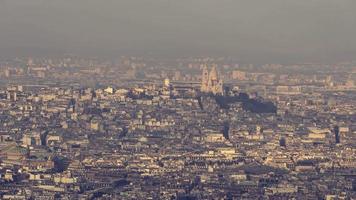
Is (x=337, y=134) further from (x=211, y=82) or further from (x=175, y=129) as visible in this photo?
(x=211, y=82)

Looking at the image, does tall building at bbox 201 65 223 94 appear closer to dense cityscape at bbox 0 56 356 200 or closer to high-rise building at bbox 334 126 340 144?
dense cityscape at bbox 0 56 356 200

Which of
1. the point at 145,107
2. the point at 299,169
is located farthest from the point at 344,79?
the point at 299,169

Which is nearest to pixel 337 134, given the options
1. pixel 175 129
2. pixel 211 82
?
pixel 175 129

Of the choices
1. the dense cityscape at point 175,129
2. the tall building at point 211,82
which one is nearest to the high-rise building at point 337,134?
the dense cityscape at point 175,129

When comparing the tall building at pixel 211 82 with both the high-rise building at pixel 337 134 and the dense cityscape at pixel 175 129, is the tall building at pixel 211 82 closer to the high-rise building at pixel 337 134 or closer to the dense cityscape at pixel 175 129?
the dense cityscape at pixel 175 129

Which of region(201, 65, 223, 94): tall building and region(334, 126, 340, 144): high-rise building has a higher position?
region(201, 65, 223, 94): tall building

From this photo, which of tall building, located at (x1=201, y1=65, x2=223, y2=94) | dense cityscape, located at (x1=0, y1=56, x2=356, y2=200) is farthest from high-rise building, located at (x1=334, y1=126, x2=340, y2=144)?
tall building, located at (x1=201, y1=65, x2=223, y2=94)

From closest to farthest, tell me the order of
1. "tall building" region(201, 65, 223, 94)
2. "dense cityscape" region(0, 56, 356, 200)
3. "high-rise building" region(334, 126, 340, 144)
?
"dense cityscape" region(0, 56, 356, 200) → "high-rise building" region(334, 126, 340, 144) → "tall building" region(201, 65, 223, 94)
